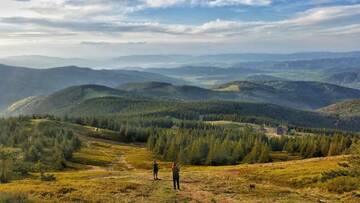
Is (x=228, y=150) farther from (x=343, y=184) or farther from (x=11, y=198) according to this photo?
(x=11, y=198)

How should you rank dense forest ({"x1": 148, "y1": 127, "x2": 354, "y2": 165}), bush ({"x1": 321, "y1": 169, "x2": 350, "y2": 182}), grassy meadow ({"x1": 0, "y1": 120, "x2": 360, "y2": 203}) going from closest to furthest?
grassy meadow ({"x1": 0, "y1": 120, "x2": 360, "y2": 203}) → bush ({"x1": 321, "y1": 169, "x2": 350, "y2": 182}) → dense forest ({"x1": 148, "y1": 127, "x2": 354, "y2": 165})

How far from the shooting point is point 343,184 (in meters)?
52.6

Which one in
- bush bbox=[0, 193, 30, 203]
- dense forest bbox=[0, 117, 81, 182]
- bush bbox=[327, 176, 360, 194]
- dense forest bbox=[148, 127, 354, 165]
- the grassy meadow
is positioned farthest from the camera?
dense forest bbox=[148, 127, 354, 165]

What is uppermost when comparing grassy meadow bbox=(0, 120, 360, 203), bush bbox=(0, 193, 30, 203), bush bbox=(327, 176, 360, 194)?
bush bbox=(0, 193, 30, 203)

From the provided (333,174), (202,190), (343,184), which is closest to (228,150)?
(333,174)

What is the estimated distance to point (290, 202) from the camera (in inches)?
1800

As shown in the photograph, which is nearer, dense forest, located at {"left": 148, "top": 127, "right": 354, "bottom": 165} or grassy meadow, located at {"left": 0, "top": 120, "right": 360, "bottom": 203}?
grassy meadow, located at {"left": 0, "top": 120, "right": 360, "bottom": 203}

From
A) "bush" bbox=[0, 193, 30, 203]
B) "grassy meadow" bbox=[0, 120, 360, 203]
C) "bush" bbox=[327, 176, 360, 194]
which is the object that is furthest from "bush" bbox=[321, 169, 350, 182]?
"bush" bbox=[0, 193, 30, 203]

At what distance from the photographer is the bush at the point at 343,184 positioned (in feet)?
168

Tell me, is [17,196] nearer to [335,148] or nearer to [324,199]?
[324,199]

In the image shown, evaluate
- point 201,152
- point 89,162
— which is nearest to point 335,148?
point 201,152

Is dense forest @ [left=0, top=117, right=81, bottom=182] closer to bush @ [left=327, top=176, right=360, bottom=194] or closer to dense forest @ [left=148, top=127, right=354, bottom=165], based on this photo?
dense forest @ [left=148, top=127, right=354, bottom=165]

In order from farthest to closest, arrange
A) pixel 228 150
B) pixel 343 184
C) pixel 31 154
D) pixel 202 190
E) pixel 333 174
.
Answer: pixel 228 150 < pixel 31 154 < pixel 333 174 < pixel 202 190 < pixel 343 184

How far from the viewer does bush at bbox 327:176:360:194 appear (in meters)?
51.2
